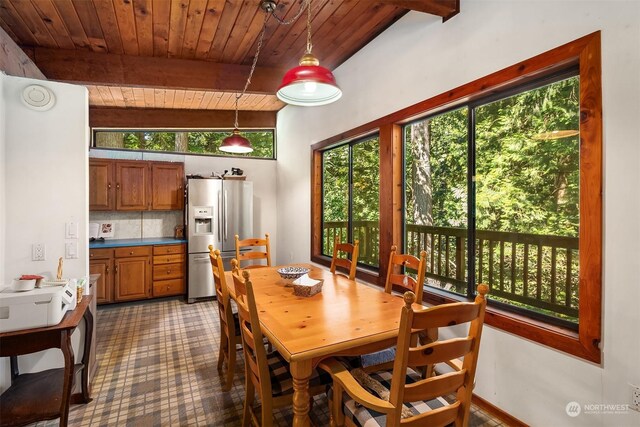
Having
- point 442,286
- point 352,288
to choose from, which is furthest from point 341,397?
point 442,286

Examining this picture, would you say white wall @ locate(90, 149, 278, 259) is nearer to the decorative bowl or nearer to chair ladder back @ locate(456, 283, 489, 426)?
the decorative bowl

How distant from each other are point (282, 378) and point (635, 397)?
1.70 meters

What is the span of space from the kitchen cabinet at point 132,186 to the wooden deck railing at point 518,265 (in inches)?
153

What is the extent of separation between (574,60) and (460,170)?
1099mm

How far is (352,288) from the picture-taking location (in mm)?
2396

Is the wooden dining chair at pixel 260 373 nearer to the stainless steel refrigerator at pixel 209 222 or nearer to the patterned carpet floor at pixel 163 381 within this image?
the patterned carpet floor at pixel 163 381

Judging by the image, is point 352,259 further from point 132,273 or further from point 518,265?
point 132,273

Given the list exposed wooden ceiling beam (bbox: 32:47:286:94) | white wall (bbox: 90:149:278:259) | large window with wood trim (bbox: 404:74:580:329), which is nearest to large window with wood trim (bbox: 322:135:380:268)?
large window with wood trim (bbox: 404:74:580:329)

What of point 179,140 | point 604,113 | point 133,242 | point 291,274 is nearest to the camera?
point 604,113

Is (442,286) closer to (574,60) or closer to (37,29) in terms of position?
(574,60)

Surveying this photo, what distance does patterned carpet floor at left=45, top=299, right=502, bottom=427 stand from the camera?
2.07m

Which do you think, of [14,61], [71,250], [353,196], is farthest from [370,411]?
[14,61]

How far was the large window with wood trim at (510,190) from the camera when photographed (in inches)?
77.6

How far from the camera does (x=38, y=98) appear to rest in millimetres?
2207
